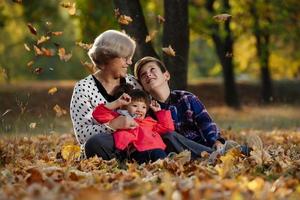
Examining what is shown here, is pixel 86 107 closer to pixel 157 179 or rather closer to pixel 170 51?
pixel 170 51

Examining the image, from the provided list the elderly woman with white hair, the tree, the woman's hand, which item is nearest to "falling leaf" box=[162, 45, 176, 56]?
the elderly woman with white hair

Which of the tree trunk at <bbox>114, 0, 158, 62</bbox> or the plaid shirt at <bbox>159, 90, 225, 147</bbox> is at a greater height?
the tree trunk at <bbox>114, 0, 158, 62</bbox>

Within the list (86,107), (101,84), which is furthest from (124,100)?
(101,84)

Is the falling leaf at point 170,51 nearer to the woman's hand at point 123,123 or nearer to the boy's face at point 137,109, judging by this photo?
the boy's face at point 137,109

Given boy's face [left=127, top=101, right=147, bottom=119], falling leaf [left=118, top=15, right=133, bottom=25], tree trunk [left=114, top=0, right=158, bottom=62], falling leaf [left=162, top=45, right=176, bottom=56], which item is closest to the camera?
boy's face [left=127, top=101, right=147, bottom=119]

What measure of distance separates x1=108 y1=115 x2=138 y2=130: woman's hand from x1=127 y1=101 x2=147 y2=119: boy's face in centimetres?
15

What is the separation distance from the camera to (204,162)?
5.39 meters

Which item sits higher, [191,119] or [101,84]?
[101,84]

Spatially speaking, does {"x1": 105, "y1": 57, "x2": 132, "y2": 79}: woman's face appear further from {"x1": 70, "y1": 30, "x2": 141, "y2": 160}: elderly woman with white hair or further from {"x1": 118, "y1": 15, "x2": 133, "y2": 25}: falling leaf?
{"x1": 118, "y1": 15, "x2": 133, "y2": 25}: falling leaf

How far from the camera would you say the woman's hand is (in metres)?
5.65

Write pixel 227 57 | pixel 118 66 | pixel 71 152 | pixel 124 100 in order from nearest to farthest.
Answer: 1. pixel 124 100
2. pixel 71 152
3. pixel 118 66
4. pixel 227 57

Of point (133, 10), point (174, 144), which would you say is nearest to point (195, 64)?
point (133, 10)

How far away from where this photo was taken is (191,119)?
6.45 m

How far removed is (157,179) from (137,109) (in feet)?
5.02
